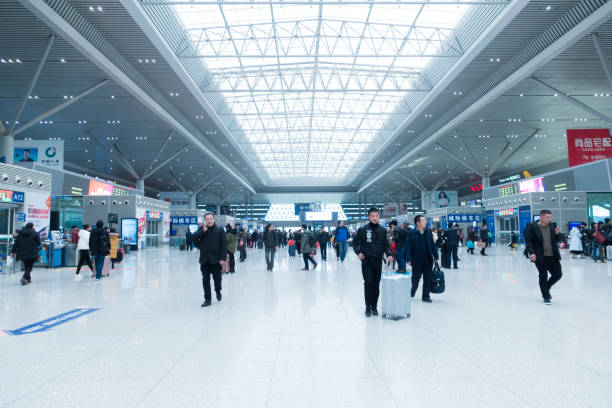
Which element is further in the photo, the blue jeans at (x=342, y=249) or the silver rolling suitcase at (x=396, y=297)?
the blue jeans at (x=342, y=249)

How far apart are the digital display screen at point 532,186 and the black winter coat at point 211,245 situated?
95.8 ft

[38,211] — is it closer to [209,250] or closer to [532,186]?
[209,250]

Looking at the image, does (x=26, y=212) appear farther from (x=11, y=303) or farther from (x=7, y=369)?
(x=7, y=369)

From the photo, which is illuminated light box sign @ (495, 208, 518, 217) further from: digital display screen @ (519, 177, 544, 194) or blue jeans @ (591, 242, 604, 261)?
blue jeans @ (591, 242, 604, 261)

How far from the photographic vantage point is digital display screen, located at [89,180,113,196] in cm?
2763

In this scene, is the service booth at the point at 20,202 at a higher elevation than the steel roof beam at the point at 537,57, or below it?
below

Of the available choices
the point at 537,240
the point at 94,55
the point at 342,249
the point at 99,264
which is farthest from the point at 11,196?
the point at 537,240

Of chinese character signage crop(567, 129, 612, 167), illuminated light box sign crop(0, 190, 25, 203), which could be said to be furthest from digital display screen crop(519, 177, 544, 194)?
illuminated light box sign crop(0, 190, 25, 203)

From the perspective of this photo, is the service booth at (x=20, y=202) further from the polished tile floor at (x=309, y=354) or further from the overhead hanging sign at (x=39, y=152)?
the polished tile floor at (x=309, y=354)

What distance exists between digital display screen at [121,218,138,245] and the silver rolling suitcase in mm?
25808

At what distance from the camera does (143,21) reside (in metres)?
15.5

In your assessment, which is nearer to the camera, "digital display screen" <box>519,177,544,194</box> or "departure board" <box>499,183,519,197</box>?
"digital display screen" <box>519,177,544,194</box>

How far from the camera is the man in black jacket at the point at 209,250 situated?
24.0ft

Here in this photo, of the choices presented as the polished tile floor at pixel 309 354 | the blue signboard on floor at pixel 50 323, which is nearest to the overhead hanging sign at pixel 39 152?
the polished tile floor at pixel 309 354
